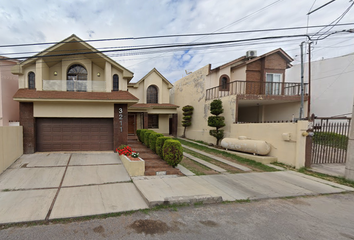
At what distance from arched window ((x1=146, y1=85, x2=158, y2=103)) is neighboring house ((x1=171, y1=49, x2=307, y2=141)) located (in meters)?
4.36

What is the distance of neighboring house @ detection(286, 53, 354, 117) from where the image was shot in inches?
611

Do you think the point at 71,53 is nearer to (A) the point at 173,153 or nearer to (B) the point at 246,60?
(A) the point at 173,153

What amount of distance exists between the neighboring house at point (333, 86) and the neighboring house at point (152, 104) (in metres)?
14.2

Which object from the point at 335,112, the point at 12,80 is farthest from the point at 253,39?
the point at 12,80

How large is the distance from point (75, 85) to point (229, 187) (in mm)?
9859

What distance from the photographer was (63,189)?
216 inches

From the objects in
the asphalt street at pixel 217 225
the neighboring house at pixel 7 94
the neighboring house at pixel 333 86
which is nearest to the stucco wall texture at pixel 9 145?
the neighboring house at pixel 7 94

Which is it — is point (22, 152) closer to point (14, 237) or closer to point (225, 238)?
point (14, 237)

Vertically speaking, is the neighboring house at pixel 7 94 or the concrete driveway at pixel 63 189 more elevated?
the neighboring house at pixel 7 94

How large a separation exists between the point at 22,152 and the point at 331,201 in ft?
43.0

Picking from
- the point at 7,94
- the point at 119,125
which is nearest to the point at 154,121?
the point at 119,125

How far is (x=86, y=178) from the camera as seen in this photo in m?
6.52

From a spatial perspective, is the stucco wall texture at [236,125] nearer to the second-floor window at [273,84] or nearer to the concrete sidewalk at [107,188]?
the second-floor window at [273,84]

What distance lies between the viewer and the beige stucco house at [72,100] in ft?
31.6
